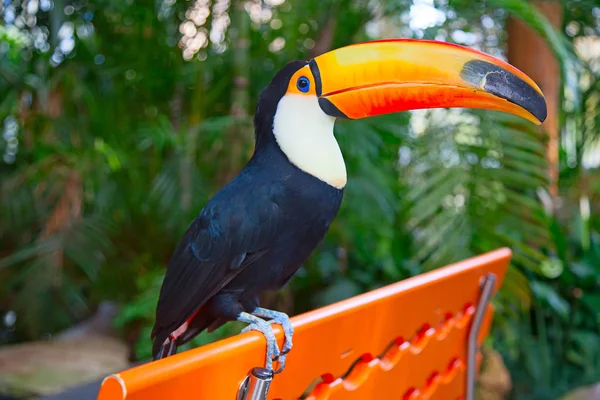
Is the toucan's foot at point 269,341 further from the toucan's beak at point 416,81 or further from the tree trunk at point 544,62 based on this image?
the tree trunk at point 544,62

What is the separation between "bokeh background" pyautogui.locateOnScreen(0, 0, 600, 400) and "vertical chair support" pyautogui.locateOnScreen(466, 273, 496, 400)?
369 millimetres

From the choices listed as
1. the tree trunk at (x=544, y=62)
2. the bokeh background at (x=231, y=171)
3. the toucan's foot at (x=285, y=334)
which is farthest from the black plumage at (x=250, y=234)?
the tree trunk at (x=544, y=62)

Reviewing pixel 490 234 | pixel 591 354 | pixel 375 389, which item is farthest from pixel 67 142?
pixel 591 354

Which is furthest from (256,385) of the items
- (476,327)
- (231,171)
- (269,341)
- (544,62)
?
(544,62)

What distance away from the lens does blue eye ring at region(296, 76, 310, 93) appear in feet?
2.60

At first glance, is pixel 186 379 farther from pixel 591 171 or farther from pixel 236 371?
pixel 591 171

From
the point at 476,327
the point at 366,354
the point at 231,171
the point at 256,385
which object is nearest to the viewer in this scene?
the point at 256,385

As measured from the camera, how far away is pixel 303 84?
793 mm

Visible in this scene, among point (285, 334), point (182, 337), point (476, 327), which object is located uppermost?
point (285, 334)

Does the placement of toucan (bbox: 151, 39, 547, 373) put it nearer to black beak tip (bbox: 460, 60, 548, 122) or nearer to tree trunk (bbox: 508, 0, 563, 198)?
black beak tip (bbox: 460, 60, 548, 122)

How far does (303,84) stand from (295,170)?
11 cm

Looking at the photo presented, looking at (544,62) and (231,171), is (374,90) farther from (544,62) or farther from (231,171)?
(544,62)

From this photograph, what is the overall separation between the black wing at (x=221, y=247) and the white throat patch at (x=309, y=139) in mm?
58

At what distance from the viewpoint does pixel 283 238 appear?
792 millimetres
